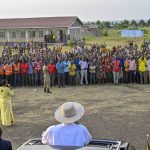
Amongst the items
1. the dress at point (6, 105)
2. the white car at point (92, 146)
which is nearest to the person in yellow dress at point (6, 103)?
the dress at point (6, 105)

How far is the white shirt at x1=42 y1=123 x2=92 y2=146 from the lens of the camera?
263 inches

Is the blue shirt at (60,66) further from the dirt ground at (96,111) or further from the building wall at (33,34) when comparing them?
the building wall at (33,34)

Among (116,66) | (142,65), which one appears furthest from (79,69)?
(142,65)

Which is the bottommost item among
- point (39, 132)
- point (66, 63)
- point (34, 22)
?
point (39, 132)

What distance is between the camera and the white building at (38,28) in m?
59.2

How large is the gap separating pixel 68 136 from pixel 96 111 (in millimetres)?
10359

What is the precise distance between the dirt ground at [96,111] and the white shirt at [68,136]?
560 cm

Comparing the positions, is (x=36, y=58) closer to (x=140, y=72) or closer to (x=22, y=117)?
(x=140, y=72)

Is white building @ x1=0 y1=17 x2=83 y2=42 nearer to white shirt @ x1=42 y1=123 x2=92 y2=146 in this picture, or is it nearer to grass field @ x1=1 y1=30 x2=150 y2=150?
grass field @ x1=1 y1=30 x2=150 y2=150

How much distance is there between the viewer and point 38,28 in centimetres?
6022

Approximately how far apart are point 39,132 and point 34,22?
162 ft

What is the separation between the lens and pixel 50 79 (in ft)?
77.1

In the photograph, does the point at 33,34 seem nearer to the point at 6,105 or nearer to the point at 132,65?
the point at 132,65

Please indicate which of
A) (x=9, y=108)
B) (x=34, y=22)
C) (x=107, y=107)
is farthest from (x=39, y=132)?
(x=34, y=22)
